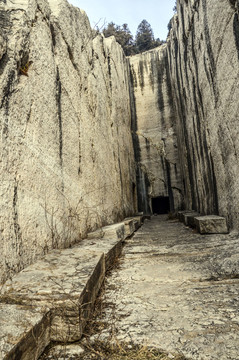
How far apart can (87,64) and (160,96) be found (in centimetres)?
797

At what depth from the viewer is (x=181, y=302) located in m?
1.44

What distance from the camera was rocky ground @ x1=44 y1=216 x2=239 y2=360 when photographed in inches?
39.4

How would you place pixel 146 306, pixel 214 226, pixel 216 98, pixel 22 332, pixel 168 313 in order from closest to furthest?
pixel 22 332 → pixel 168 313 → pixel 146 306 → pixel 214 226 → pixel 216 98

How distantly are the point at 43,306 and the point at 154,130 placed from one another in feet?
34.8

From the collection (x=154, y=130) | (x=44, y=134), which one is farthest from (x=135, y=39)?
(x=44, y=134)

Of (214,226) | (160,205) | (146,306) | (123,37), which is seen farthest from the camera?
(123,37)

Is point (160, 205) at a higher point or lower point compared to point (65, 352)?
higher

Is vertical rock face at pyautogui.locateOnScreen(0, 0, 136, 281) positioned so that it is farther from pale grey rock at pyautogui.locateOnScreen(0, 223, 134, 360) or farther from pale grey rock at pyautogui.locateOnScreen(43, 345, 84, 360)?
pale grey rock at pyautogui.locateOnScreen(43, 345, 84, 360)

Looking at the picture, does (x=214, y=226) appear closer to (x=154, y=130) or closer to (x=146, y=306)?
(x=146, y=306)

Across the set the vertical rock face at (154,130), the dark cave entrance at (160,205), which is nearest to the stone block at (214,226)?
the vertical rock face at (154,130)

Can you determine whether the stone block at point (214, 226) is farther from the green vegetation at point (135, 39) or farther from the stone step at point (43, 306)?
the green vegetation at point (135, 39)

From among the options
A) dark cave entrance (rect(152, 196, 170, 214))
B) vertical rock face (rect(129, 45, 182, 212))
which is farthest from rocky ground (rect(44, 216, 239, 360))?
dark cave entrance (rect(152, 196, 170, 214))

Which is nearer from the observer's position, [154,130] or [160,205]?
[154,130]

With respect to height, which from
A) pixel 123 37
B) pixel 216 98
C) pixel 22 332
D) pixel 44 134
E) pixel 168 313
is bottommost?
pixel 168 313
